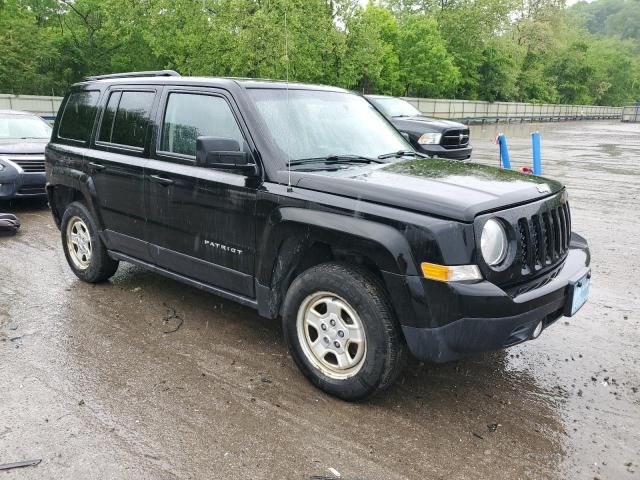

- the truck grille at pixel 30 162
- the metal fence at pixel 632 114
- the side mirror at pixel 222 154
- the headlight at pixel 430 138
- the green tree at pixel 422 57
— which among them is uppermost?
the green tree at pixel 422 57

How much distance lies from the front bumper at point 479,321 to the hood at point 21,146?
8.18 meters

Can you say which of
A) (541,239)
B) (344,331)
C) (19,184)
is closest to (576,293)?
(541,239)

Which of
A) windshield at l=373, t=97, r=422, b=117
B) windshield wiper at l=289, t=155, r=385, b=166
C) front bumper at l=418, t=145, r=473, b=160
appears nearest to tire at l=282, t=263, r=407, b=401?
windshield wiper at l=289, t=155, r=385, b=166

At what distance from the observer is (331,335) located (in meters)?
3.57

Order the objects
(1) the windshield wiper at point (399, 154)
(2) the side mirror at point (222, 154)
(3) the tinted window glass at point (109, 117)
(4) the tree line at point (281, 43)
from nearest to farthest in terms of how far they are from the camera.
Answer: (2) the side mirror at point (222, 154)
(1) the windshield wiper at point (399, 154)
(3) the tinted window glass at point (109, 117)
(4) the tree line at point (281, 43)

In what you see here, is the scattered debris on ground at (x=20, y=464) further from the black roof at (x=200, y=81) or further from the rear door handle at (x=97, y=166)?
the rear door handle at (x=97, y=166)

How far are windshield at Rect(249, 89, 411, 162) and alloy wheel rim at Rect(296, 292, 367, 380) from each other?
1034 millimetres

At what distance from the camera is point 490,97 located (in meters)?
56.4

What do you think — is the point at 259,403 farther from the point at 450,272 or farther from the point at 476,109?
the point at 476,109

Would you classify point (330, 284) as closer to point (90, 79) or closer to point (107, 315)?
point (107, 315)

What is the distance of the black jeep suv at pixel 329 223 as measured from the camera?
10.3 feet

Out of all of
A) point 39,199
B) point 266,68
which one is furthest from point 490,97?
point 39,199

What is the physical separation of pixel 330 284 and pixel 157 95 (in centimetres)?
236

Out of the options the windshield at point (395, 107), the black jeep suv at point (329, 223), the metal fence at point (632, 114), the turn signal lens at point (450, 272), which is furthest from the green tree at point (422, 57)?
the turn signal lens at point (450, 272)
